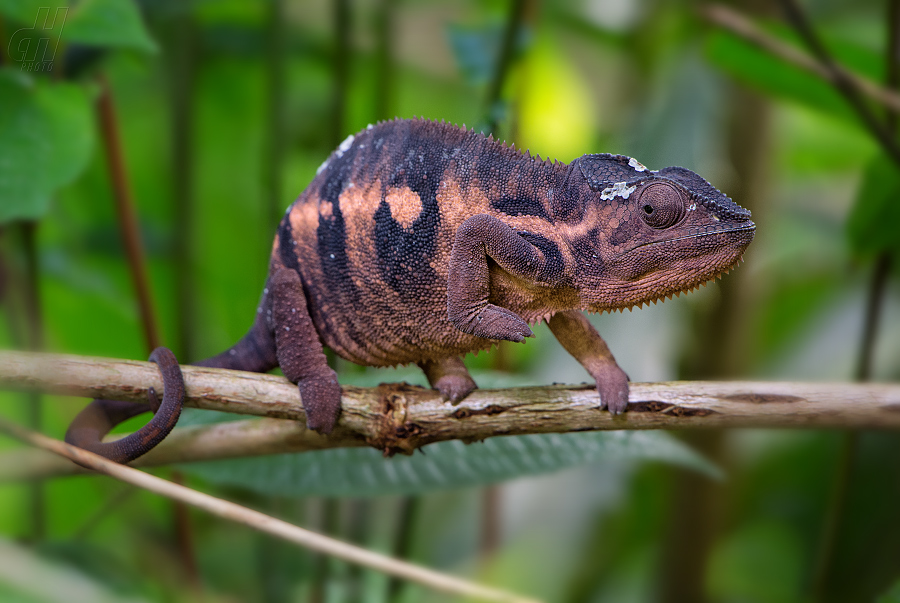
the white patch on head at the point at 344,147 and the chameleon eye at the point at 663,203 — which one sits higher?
the white patch on head at the point at 344,147

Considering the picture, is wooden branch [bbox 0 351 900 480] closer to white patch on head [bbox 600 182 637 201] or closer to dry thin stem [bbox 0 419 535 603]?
dry thin stem [bbox 0 419 535 603]

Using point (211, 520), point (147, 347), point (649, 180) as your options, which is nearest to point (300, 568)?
point (211, 520)

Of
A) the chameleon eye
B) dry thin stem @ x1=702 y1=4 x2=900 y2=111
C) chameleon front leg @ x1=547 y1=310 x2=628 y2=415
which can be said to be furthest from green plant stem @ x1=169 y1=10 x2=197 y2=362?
dry thin stem @ x1=702 y1=4 x2=900 y2=111

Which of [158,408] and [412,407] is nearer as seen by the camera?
[158,408]

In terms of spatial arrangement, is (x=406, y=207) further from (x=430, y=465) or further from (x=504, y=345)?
(x=504, y=345)

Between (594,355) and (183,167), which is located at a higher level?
(183,167)

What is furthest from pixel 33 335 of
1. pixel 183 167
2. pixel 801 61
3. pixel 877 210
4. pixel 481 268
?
pixel 877 210

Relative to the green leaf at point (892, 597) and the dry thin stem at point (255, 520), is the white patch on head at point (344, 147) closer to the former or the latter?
the dry thin stem at point (255, 520)

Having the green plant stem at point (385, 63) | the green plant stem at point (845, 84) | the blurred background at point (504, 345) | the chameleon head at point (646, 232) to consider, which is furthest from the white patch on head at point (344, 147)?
the green plant stem at point (845, 84)
